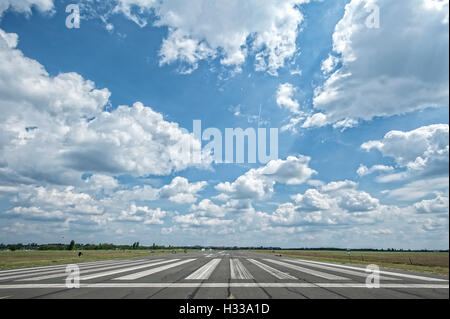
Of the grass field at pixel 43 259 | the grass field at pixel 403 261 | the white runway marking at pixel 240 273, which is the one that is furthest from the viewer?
the grass field at pixel 43 259

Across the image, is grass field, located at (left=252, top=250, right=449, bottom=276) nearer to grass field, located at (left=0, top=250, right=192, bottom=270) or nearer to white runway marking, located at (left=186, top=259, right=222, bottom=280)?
white runway marking, located at (left=186, top=259, right=222, bottom=280)

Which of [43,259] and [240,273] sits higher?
[240,273]

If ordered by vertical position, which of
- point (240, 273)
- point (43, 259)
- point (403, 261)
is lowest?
point (43, 259)

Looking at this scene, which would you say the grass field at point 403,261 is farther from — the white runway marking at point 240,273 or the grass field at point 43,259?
the grass field at point 43,259

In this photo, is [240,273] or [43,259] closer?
[240,273]

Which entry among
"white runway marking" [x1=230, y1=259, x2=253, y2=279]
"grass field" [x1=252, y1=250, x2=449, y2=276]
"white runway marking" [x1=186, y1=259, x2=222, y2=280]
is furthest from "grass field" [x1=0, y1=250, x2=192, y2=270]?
"grass field" [x1=252, y1=250, x2=449, y2=276]

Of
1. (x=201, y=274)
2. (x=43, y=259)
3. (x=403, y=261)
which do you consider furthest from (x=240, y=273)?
(x=43, y=259)

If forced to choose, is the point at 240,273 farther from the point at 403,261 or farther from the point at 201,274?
the point at 403,261

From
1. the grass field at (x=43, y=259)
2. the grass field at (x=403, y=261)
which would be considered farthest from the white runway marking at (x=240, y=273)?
the grass field at (x=43, y=259)

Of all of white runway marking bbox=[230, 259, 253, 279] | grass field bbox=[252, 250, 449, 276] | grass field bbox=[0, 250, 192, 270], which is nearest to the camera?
white runway marking bbox=[230, 259, 253, 279]
